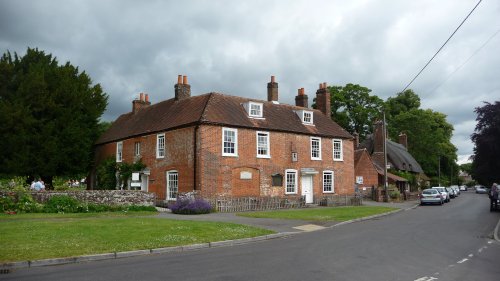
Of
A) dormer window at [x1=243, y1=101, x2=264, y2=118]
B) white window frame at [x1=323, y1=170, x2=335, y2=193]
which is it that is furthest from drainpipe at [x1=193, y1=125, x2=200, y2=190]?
white window frame at [x1=323, y1=170, x2=335, y2=193]

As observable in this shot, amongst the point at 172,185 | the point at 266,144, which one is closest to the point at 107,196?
the point at 172,185

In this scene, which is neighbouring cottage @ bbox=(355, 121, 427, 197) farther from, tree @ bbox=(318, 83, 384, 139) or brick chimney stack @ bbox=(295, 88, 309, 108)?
brick chimney stack @ bbox=(295, 88, 309, 108)

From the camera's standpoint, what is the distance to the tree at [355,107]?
204ft

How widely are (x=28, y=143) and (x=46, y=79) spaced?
6.10 meters

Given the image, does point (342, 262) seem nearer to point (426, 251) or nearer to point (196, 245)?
point (426, 251)

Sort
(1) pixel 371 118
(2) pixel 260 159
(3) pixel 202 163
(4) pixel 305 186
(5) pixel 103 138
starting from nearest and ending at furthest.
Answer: (3) pixel 202 163 < (2) pixel 260 159 < (4) pixel 305 186 < (5) pixel 103 138 < (1) pixel 371 118

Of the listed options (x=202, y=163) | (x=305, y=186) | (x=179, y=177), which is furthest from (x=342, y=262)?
(x=305, y=186)

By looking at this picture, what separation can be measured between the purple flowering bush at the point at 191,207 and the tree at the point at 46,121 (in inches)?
680

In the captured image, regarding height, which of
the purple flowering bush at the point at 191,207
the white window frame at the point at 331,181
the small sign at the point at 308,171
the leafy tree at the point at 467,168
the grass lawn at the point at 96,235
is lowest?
the grass lawn at the point at 96,235

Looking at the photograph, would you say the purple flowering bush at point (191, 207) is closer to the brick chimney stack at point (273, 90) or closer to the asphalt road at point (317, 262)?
the asphalt road at point (317, 262)

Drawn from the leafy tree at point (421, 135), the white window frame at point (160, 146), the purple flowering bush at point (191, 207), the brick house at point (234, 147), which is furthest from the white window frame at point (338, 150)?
the leafy tree at point (421, 135)

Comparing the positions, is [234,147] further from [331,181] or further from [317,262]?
[317,262]

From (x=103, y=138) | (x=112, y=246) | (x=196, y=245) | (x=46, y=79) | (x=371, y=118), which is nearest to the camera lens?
(x=112, y=246)

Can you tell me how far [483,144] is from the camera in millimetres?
27781
